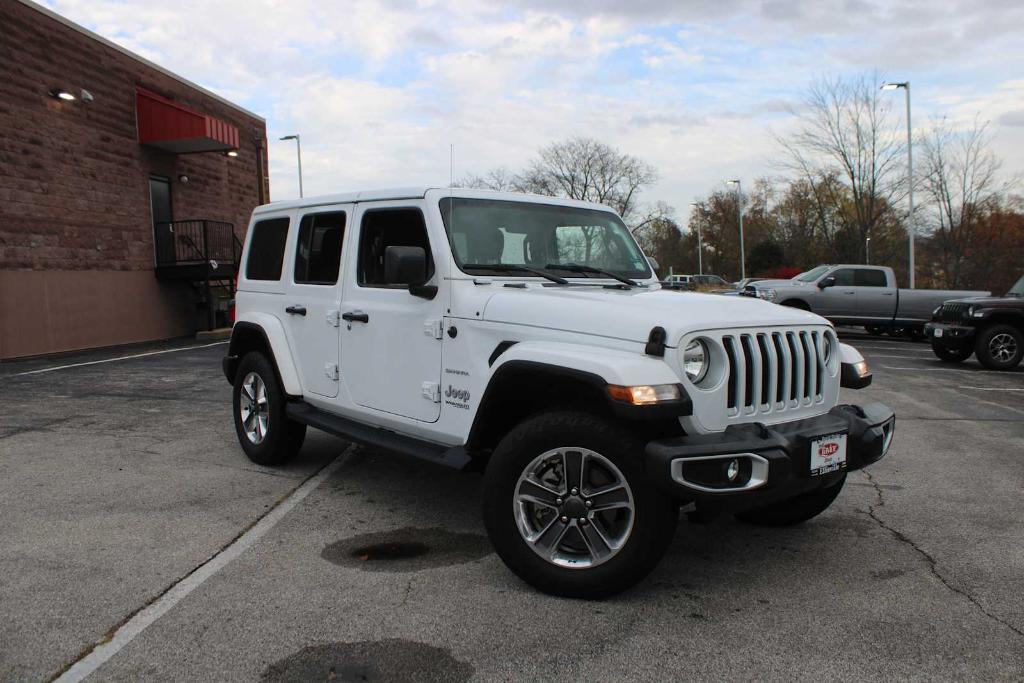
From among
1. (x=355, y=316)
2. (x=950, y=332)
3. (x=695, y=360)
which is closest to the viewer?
(x=695, y=360)

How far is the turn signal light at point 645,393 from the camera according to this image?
125 inches

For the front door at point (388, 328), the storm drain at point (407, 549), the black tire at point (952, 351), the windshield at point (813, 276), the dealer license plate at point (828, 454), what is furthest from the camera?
the windshield at point (813, 276)

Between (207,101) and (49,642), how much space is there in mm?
21516

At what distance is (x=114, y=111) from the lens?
17734 mm

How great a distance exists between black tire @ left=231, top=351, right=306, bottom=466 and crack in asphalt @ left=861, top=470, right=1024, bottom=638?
4001 millimetres

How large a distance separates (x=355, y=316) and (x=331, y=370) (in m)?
0.50

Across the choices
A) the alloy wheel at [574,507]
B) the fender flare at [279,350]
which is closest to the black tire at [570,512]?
the alloy wheel at [574,507]

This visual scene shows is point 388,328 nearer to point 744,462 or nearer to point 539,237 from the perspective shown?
point 539,237

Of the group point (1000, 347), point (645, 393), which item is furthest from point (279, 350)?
point (1000, 347)

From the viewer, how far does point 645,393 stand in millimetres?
3189

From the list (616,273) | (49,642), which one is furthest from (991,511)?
(49,642)

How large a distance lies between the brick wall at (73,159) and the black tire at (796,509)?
1493 centimetres

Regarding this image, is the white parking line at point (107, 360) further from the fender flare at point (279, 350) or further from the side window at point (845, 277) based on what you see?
the side window at point (845, 277)

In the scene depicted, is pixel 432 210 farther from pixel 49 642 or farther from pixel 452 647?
pixel 49 642
